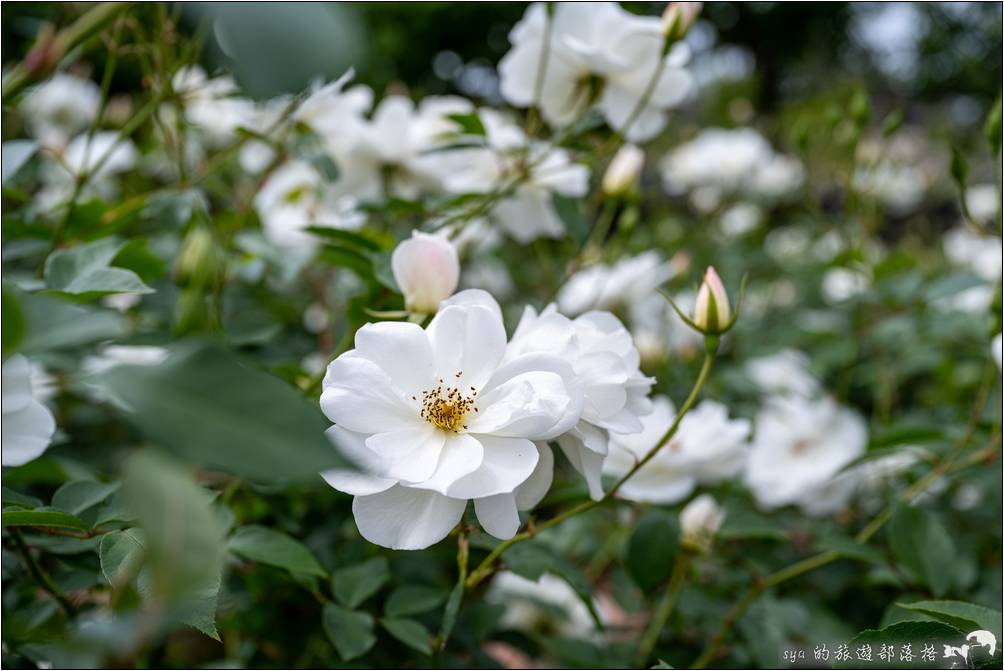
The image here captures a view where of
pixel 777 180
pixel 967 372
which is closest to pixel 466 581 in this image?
pixel 967 372

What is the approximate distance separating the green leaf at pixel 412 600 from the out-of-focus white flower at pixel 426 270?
0.70ft

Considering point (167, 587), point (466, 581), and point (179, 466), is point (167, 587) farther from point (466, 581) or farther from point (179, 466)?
point (466, 581)

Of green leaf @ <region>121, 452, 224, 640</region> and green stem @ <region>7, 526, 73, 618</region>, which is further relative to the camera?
green stem @ <region>7, 526, 73, 618</region>

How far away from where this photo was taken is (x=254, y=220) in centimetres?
110

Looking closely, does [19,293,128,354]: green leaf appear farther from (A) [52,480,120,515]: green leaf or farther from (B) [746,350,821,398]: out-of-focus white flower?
(B) [746,350,821,398]: out-of-focus white flower

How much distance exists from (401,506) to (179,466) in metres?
0.21

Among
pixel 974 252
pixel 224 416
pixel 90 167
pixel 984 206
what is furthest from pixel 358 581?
pixel 984 206

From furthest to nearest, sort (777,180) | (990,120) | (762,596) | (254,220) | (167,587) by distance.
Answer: (777,180) → (254,220) → (762,596) → (990,120) → (167,587)

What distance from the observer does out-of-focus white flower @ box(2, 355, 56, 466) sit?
42 centimetres

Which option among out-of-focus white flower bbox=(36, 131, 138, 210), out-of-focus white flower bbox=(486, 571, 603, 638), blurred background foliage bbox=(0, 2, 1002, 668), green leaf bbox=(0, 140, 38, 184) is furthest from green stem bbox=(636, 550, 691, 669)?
out-of-focus white flower bbox=(36, 131, 138, 210)

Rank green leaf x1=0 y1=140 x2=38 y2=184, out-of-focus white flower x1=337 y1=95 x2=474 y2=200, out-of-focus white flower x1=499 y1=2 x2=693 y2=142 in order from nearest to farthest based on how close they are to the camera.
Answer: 1. green leaf x1=0 y1=140 x2=38 y2=184
2. out-of-focus white flower x1=499 y1=2 x2=693 y2=142
3. out-of-focus white flower x1=337 y1=95 x2=474 y2=200

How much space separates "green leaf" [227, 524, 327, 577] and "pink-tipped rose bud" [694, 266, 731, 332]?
265 mm

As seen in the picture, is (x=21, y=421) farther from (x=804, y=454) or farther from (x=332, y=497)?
(x=804, y=454)

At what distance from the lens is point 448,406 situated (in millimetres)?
469
